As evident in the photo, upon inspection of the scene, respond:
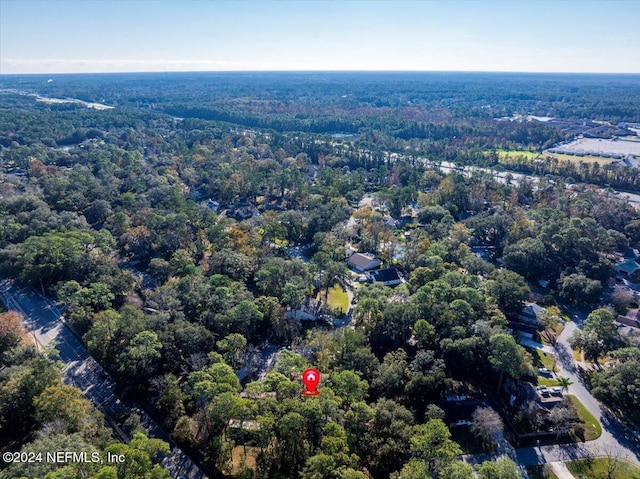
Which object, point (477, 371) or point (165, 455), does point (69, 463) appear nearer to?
point (165, 455)

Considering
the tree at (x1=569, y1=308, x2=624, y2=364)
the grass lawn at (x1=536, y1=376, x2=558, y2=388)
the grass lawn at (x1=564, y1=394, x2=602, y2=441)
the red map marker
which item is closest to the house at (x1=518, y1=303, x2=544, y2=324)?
the tree at (x1=569, y1=308, x2=624, y2=364)

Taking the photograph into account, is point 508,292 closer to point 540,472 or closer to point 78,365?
point 540,472

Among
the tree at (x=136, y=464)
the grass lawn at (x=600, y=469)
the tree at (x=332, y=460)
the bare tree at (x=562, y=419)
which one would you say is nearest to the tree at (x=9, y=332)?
the tree at (x=136, y=464)

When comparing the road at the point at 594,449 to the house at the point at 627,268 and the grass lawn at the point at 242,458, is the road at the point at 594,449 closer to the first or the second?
the grass lawn at the point at 242,458

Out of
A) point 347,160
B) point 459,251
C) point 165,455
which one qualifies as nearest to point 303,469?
point 165,455

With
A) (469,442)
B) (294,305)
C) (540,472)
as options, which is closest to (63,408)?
(294,305)

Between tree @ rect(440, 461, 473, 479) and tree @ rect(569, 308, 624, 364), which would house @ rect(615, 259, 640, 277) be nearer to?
tree @ rect(569, 308, 624, 364)
